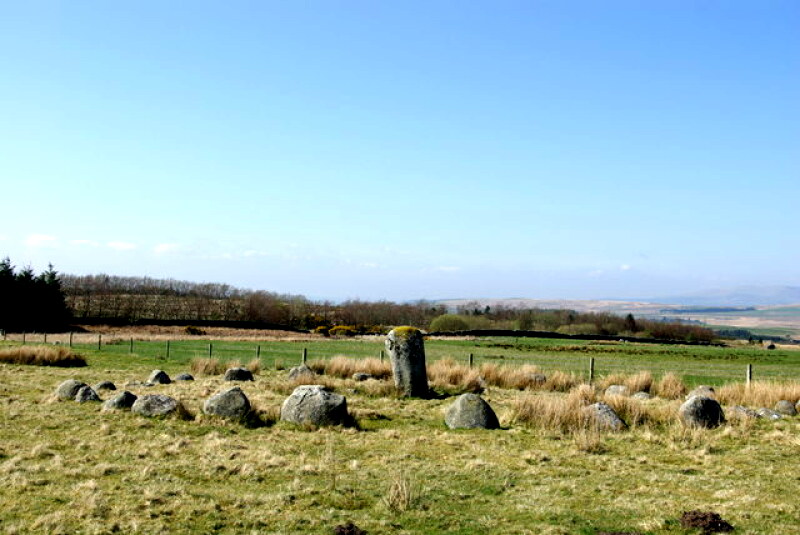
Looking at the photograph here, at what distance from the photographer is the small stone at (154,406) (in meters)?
16.5

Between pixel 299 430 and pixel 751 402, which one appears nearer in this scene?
pixel 299 430

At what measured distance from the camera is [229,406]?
1661 cm

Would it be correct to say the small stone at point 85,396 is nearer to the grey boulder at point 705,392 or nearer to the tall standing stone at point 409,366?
the tall standing stone at point 409,366

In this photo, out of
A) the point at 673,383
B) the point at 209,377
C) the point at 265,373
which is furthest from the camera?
the point at 265,373

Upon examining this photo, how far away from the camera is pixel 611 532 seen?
8516mm

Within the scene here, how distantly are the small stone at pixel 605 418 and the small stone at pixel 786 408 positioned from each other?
619 cm

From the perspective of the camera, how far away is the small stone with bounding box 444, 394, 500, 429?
53.4 feet

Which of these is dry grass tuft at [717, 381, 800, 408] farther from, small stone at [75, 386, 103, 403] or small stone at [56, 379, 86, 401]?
small stone at [56, 379, 86, 401]

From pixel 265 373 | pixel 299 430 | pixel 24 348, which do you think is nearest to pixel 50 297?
pixel 24 348

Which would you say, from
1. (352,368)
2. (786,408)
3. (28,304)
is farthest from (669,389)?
(28,304)

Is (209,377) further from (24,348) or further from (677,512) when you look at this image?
(677,512)

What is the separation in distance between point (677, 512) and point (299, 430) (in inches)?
352

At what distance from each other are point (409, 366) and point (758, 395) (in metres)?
11.4

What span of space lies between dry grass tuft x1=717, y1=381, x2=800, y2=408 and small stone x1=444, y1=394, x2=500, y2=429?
31.0 ft
